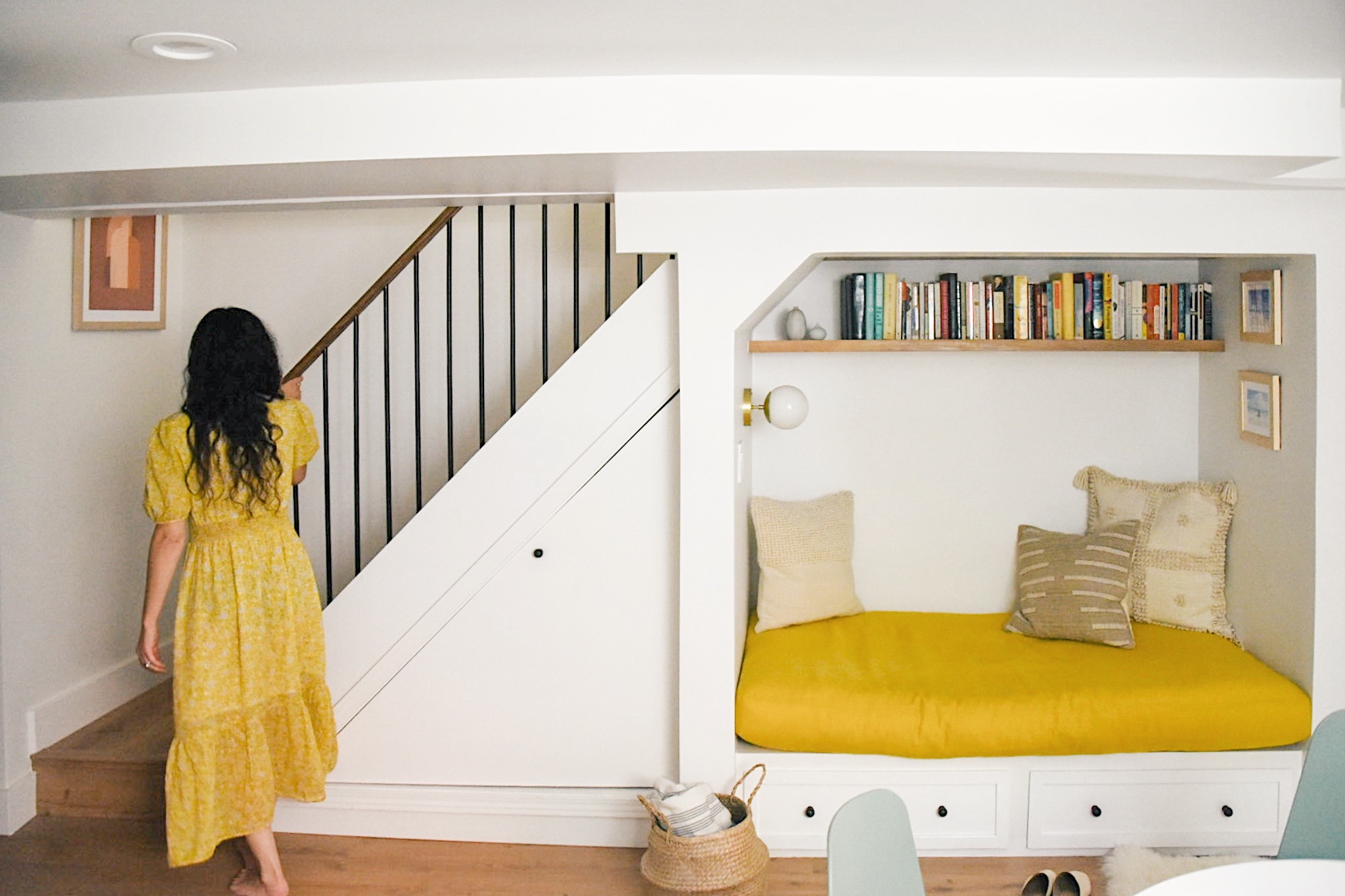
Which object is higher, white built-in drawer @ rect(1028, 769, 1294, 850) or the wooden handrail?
the wooden handrail

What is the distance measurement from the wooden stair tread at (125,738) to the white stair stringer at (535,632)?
0.55 m

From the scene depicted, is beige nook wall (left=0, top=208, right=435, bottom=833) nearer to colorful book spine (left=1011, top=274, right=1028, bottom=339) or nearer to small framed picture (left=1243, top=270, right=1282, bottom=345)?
colorful book spine (left=1011, top=274, right=1028, bottom=339)

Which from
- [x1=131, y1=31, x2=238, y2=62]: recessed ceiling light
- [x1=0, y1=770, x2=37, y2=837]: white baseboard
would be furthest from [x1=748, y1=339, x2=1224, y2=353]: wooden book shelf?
[x1=0, y1=770, x2=37, y2=837]: white baseboard

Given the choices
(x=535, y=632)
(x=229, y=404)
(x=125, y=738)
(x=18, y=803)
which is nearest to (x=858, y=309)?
(x=535, y=632)

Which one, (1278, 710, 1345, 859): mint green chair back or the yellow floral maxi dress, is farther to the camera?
the yellow floral maxi dress

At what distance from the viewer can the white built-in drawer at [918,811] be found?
11.0ft

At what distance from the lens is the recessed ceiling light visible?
2.31 m

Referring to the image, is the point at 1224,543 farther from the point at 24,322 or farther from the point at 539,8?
the point at 24,322

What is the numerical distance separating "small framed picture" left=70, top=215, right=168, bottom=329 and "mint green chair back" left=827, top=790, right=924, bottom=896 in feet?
10.4

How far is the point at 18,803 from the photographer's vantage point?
3.57 metres

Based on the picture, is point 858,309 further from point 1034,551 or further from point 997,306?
point 1034,551

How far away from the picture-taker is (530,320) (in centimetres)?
448

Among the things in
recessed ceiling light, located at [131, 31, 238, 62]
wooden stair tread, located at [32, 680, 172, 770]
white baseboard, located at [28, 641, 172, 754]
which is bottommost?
wooden stair tread, located at [32, 680, 172, 770]

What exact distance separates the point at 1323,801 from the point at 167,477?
112 inches
